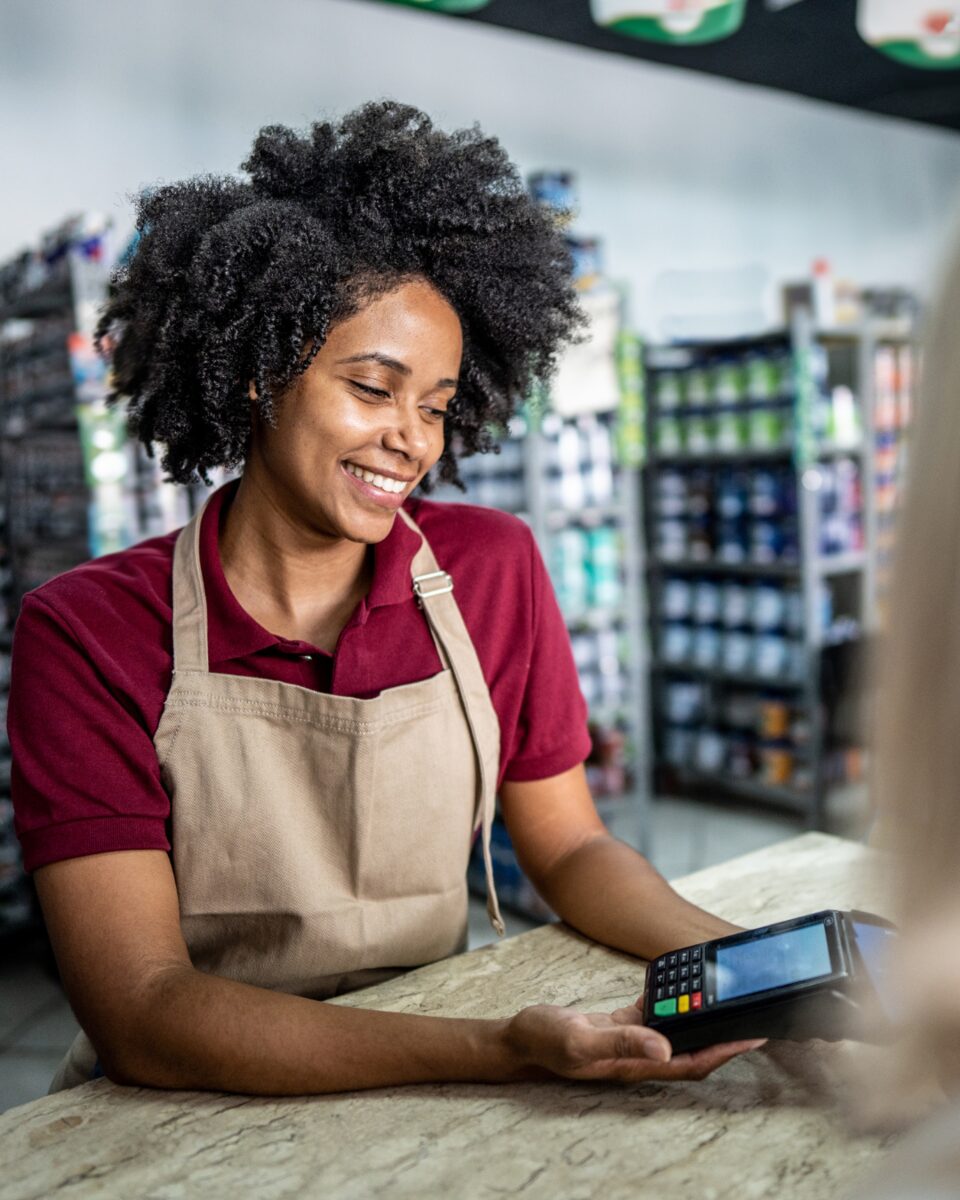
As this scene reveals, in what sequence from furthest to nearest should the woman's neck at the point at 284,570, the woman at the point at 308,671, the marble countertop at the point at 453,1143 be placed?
the woman's neck at the point at 284,570
the woman at the point at 308,671
the marble countertop at the point at 453,1143

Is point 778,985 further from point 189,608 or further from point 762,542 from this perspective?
point 762,542

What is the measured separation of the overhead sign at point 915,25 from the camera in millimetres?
3533

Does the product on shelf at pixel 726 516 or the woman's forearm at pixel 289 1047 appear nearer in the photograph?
the woman's forearm at pixel 289 1047

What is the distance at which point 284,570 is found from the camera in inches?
61.9

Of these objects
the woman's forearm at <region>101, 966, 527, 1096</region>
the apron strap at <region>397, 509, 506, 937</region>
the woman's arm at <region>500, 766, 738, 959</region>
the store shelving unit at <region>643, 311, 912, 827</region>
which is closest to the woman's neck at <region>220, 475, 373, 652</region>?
the apron strap at <region>397, 509, 506, 937</region>

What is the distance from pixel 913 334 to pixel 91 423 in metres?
3.28

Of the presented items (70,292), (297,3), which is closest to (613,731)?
(70,292)

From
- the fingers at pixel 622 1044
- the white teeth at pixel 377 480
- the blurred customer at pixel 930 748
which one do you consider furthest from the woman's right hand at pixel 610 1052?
the white teeth at pixel 377 480

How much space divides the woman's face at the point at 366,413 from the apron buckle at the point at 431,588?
0.11 m

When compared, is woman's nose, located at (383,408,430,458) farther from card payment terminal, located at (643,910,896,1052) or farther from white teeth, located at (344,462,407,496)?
card payment terminal, located at (643,910,896,1052)

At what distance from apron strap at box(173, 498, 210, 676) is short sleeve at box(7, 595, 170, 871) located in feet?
0.31

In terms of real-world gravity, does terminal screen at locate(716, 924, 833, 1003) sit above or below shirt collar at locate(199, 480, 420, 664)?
below

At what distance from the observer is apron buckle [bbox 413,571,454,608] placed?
159cm

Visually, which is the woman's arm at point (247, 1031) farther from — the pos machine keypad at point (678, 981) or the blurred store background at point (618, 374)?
the blurred store background at point (618, 374)
